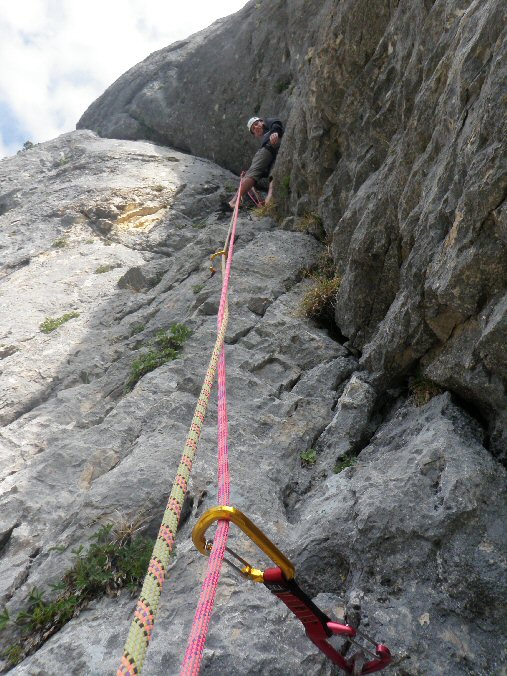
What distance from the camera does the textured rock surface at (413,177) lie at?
13.0ft

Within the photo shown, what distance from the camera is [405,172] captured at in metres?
5.98

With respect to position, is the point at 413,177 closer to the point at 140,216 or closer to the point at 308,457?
the point at 308,457

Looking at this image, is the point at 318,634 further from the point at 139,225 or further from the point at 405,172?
the point at 139,225

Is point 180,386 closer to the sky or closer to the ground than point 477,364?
closer to the sky

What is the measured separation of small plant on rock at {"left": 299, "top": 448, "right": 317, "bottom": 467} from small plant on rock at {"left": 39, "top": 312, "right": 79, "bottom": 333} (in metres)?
5.86

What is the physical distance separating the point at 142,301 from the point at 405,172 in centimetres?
529

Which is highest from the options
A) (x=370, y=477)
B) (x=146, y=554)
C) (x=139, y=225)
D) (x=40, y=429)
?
(x=139, y=225)

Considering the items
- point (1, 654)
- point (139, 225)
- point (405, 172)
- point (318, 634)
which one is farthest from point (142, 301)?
point (318, 634)

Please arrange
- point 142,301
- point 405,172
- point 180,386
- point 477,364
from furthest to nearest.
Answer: point 142,301 → point 180,386 → point 405,172 → point 477,364

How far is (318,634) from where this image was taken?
2736 millimetres

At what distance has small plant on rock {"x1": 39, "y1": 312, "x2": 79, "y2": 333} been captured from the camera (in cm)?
927

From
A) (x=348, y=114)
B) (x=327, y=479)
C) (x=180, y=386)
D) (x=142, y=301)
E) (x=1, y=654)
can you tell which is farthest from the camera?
(x=142, y=301)

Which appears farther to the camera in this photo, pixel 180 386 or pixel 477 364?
pixel 180 386

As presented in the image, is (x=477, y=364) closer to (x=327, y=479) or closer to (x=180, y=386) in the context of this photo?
(x=327, y=479)
